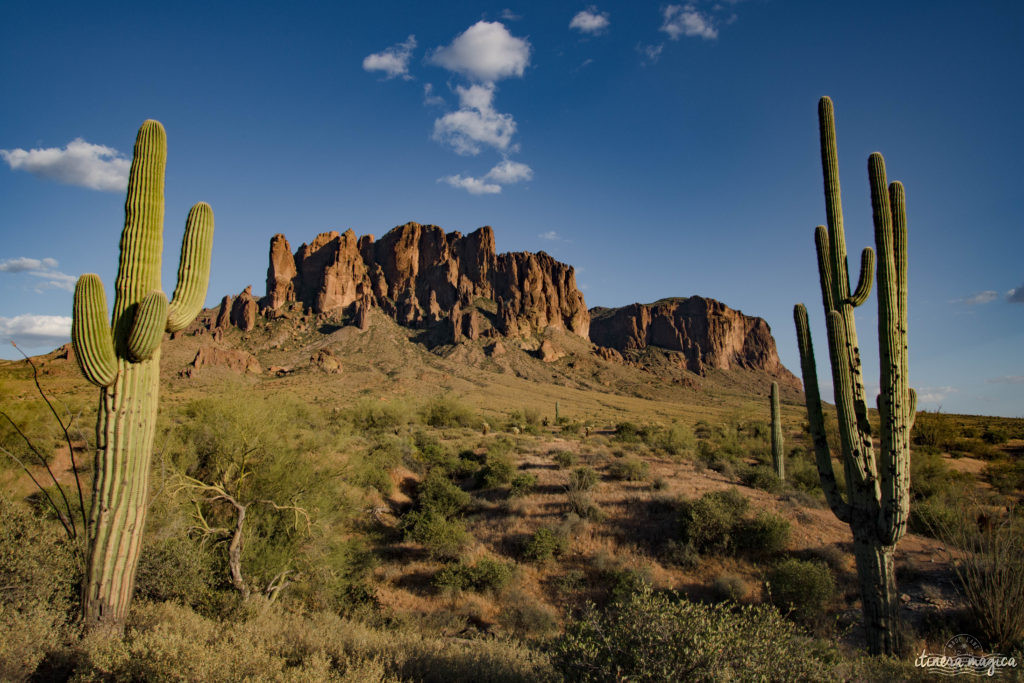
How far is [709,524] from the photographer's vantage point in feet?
37.9

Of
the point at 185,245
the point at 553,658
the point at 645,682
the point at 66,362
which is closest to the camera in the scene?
the point at 645,682

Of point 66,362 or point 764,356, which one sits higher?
point 764,356

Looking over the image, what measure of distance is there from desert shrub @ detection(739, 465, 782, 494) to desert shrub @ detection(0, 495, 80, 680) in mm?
16890

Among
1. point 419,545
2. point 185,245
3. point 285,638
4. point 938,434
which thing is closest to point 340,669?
point 285,638

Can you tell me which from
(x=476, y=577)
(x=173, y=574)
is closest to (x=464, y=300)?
(x=476, y=577)

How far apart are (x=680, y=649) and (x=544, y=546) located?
8.11 meters

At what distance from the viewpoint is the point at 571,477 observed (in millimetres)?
15672

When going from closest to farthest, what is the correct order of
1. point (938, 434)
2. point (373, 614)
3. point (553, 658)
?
1. point (553, 658)
2. point (373, 614)
3. point (938, 434)

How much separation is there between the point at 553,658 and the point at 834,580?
321 inches

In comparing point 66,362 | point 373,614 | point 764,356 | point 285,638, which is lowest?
point 373,614

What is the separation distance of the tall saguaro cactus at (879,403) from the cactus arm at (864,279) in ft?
0.05

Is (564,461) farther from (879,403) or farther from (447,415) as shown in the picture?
(447,415)

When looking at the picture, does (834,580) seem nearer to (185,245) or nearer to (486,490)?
(486,490)

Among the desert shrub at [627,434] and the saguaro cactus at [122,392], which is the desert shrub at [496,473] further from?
the saguaro cactus at [122,392]
